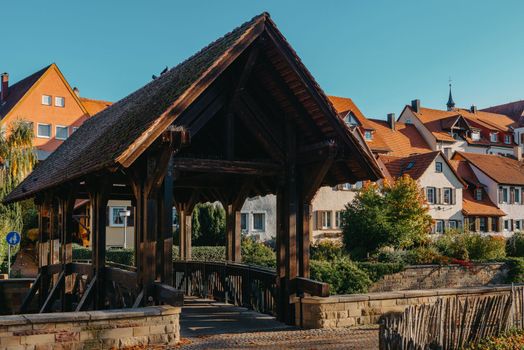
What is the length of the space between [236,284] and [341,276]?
40.9ft

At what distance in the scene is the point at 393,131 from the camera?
64.3 metres

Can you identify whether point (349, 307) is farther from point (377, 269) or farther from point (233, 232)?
point (377, 269)

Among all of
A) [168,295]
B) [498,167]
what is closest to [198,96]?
[168,295]

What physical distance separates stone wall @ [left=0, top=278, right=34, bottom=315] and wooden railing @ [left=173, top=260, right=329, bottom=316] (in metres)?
5.11

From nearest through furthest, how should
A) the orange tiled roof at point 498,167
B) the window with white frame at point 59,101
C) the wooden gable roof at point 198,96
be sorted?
the wooden gable roof at point 198,96, the window with white frame at point 59,101, the orange tiled roof at point 498,167

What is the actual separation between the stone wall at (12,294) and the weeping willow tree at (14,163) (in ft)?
37.7

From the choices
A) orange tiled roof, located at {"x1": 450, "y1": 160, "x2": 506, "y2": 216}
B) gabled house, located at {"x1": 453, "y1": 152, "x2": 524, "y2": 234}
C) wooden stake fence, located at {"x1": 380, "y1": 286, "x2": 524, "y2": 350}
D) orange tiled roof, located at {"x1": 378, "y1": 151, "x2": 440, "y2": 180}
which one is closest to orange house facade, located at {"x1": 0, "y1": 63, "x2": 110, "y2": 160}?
orange tiled roof, located at {"x1": 378, "y1": 151, "x2": 440, "y2": 180}

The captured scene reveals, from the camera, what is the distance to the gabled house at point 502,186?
5659 centimetres

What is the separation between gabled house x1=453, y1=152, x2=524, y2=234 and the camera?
56.6 metres

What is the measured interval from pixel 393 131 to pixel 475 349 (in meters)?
54.5

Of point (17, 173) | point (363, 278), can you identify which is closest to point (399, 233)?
point (363, 278)

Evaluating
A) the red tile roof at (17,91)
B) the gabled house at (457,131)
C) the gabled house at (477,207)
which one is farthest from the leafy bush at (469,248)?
the red tile roof at (17,91)

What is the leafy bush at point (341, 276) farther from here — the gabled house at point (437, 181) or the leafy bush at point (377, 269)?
the gabled house at point (437, 181)

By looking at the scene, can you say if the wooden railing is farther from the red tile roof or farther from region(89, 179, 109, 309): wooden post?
the red tile roof
